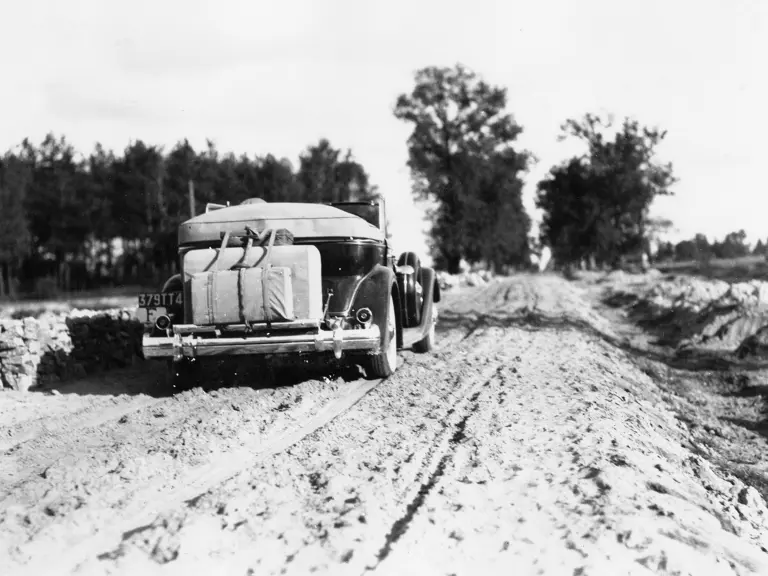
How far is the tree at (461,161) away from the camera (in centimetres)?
5569

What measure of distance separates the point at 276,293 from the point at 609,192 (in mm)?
61458

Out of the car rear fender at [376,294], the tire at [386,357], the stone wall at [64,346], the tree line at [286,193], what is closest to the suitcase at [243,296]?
the car rear fender at [376,294]

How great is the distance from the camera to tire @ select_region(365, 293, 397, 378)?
8.87 m

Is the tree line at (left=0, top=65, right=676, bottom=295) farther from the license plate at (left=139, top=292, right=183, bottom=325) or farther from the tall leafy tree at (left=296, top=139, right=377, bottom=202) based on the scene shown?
the license plate at (left=139, top=292, right=183, bottom=325)

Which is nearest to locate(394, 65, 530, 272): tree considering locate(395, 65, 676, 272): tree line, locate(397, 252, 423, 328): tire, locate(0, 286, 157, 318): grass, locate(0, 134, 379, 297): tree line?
locate(395, 65, 676, 272): tree line

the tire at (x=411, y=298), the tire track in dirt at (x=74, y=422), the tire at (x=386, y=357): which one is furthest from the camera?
the tire at (x=411, y=298)

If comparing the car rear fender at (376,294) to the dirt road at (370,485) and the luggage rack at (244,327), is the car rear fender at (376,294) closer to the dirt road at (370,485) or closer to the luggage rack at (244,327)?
the luggage rack at (244,327)

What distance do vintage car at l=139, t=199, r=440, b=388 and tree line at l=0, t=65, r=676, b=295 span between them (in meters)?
44.5

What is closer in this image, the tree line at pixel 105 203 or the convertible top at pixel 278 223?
the convertible top at pixel 278 223

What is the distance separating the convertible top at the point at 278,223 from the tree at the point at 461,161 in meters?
46.6

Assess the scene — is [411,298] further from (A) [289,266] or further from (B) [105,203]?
(B) [105,203]

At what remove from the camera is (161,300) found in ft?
28.8

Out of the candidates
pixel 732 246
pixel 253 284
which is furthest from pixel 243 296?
pixel 732 246

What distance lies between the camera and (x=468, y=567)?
3773 mm
